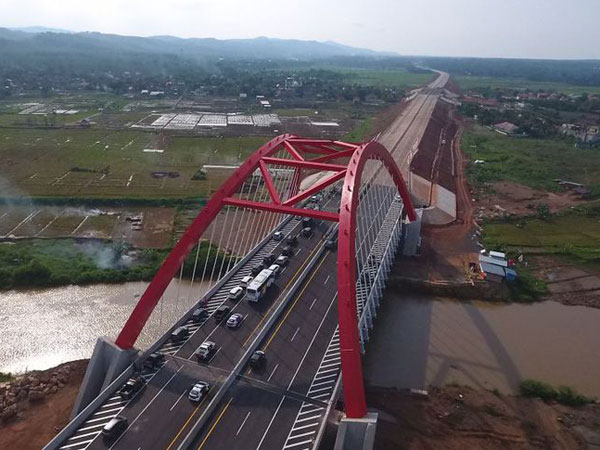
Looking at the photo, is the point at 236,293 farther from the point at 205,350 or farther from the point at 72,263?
the point at 72,263

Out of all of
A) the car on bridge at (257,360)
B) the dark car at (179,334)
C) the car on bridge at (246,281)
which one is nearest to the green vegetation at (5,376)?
the dark car at (179,334)

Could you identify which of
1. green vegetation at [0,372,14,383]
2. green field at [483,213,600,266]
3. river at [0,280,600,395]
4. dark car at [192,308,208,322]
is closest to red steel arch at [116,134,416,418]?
dark car at [192,308,208,322]

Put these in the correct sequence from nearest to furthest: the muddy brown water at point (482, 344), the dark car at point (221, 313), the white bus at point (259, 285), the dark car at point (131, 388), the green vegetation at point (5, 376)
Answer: the dark car at point (131, 388), the dark car at point (221, 313), the green vegetation at point (5, 376), the white bus at point (259, 285), the muddy brown water at point (482, 344)

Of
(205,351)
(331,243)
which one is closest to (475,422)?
(205,351)

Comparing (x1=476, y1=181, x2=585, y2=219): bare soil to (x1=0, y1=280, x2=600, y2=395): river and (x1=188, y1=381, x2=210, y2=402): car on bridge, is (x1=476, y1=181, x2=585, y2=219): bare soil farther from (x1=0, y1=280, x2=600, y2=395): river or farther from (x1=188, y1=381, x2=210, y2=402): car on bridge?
(x1=188, y1=381, x2=210, y2=402): car on bridge

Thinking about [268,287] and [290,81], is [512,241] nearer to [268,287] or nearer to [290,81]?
[268,287]

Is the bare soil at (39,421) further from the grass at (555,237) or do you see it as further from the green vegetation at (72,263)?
the grass at (555,237)

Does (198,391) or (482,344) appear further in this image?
(482,344)
